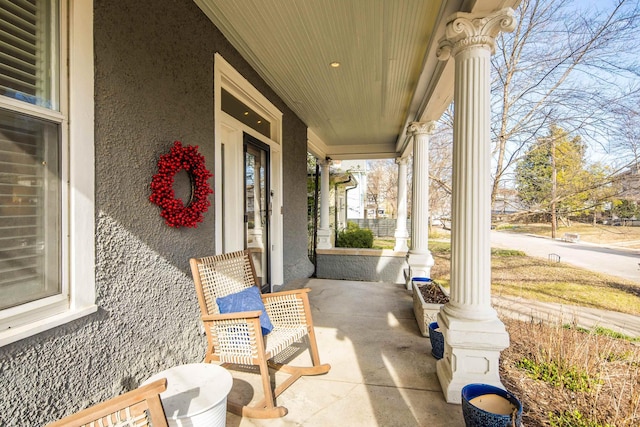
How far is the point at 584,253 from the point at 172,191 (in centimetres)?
1232

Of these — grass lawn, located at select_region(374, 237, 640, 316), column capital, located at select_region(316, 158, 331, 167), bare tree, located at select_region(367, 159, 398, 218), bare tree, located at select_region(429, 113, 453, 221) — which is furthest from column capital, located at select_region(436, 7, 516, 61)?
bare tree, located at select_region(367, 159, 398, 218)

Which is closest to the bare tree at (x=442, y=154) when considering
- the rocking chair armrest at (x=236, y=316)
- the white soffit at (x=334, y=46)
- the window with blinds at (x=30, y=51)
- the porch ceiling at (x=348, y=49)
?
the porch ceiling at (x=348, y=49)

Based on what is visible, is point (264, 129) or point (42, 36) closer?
point (42, 36)

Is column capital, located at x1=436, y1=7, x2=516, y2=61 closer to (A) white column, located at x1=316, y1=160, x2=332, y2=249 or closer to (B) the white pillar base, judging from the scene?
(B) the white pillar base

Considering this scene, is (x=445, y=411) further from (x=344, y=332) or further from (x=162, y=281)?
(x=162, y=281)

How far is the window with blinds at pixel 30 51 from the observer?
4.20 ft

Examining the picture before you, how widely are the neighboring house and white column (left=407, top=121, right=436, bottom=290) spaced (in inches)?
48.4

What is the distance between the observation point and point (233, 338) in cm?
195

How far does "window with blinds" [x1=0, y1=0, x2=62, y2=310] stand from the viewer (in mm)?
1278

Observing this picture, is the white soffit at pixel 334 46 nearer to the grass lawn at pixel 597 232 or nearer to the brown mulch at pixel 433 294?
the brown mulch at pixel 433 294

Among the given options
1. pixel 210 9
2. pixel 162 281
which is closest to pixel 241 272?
pixel 162 281

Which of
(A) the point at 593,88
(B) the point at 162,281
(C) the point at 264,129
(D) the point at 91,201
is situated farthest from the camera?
(A) the point at 593,88

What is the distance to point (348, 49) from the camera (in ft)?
10.2

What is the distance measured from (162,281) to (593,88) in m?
9.03
